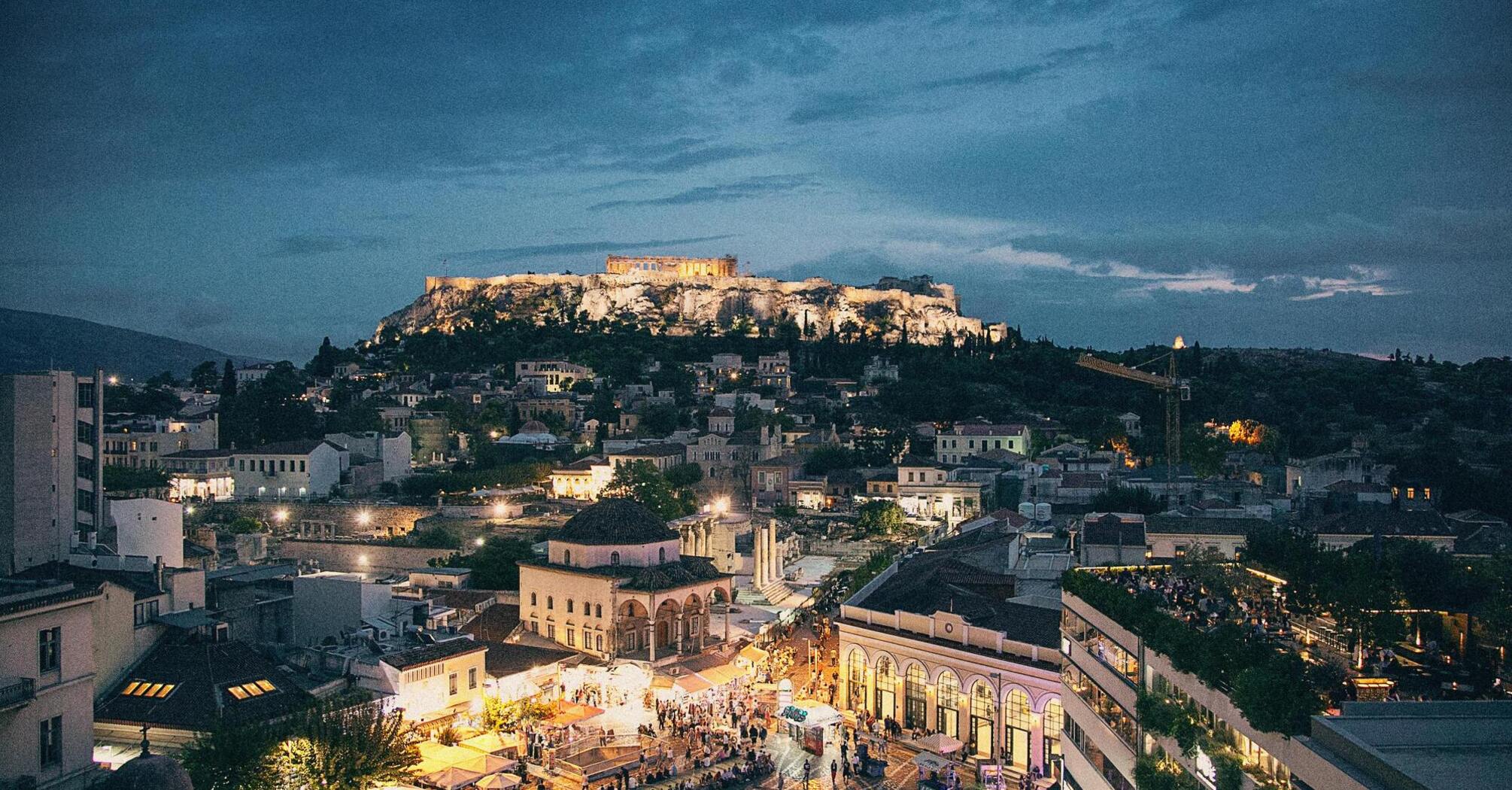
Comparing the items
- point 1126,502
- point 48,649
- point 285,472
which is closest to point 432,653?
point 48,649

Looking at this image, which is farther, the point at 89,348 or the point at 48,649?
the point at 89,348

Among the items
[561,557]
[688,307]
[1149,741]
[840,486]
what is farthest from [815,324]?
Answer: [1149,741]

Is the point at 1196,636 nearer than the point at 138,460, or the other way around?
the point at 1196,636

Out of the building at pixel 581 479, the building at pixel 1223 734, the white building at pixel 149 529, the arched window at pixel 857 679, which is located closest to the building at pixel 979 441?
the building at pixel 581 479

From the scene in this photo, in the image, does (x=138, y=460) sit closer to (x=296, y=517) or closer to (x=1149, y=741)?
(x=296, y=517)

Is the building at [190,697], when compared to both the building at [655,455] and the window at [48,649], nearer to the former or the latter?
the window at [48,649]

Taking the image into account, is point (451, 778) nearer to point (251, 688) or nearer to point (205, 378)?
point (251, 688)
